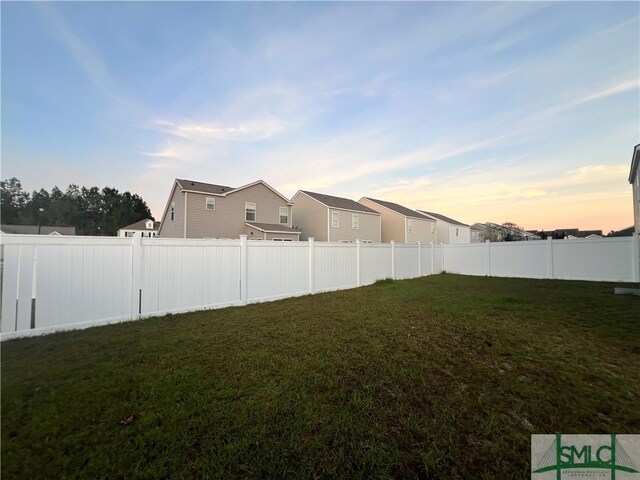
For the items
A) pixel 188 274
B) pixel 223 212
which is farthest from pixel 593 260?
pixel 223 212

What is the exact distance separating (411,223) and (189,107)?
935 inches

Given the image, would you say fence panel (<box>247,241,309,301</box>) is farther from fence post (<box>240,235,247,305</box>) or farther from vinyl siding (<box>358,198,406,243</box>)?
vinyl siding (<box>358,198,406,243</box>)

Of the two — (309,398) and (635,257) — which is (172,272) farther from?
(635,257)

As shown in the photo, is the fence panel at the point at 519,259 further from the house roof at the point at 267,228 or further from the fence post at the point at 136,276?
the fence post at the point at 136,276

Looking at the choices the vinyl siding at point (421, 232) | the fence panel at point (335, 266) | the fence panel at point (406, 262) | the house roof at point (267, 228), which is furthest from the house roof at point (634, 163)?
the house roof at point (267, 228)

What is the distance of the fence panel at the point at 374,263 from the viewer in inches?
396

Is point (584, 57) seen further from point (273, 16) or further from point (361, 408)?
point (361, 408)

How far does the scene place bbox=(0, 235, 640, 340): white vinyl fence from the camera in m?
3.90

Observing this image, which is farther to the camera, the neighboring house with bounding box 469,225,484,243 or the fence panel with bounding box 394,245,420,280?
the neighboring house with bounding box 469,225,484,243

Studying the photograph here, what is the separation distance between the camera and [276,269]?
725 cm

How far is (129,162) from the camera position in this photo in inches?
438

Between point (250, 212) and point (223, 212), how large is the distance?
2146 millimetres

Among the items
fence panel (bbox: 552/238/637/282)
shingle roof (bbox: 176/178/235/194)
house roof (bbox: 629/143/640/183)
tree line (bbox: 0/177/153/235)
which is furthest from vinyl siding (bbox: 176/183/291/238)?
tree line (bbox: 0/177/153/235)

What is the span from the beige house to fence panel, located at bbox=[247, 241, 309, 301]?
1109 cm
